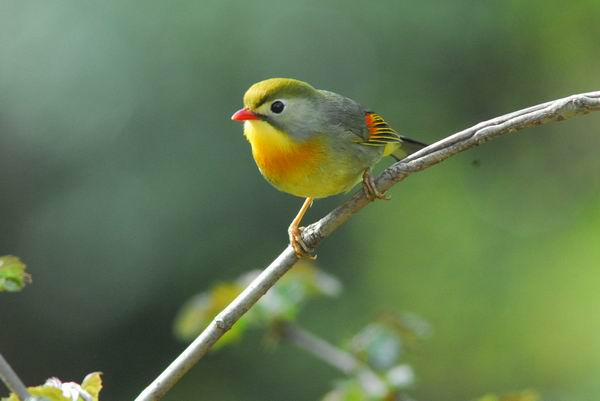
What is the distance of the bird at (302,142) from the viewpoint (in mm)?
3377

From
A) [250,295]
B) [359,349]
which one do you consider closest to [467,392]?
[359,349]

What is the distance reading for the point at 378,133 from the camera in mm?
3738

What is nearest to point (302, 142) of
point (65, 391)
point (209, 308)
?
point (209, 308)

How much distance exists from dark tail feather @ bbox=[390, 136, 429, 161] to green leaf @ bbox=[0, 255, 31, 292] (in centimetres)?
224

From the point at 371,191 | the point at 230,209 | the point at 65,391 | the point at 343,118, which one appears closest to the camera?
the point at 65,391

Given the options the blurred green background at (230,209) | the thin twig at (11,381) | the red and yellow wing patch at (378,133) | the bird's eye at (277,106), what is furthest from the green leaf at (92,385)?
the blurred green background at (230,209)

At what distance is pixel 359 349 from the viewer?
115 inches

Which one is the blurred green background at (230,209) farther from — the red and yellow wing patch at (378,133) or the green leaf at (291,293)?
the green leaf at (291,293)

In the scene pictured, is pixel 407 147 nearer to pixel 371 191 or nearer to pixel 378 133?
pixel 378 133

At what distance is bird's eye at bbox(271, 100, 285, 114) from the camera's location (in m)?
3.50

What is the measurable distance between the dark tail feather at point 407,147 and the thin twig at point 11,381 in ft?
8.16

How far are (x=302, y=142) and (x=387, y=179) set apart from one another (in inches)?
44.5

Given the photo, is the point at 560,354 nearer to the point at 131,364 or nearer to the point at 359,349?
the point at 131,364

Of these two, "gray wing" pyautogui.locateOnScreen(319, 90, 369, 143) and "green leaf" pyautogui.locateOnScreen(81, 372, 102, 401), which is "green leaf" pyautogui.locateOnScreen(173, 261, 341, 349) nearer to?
"gray wing" pyautogui.locateOnScreen(319, 90, 369, 143)
